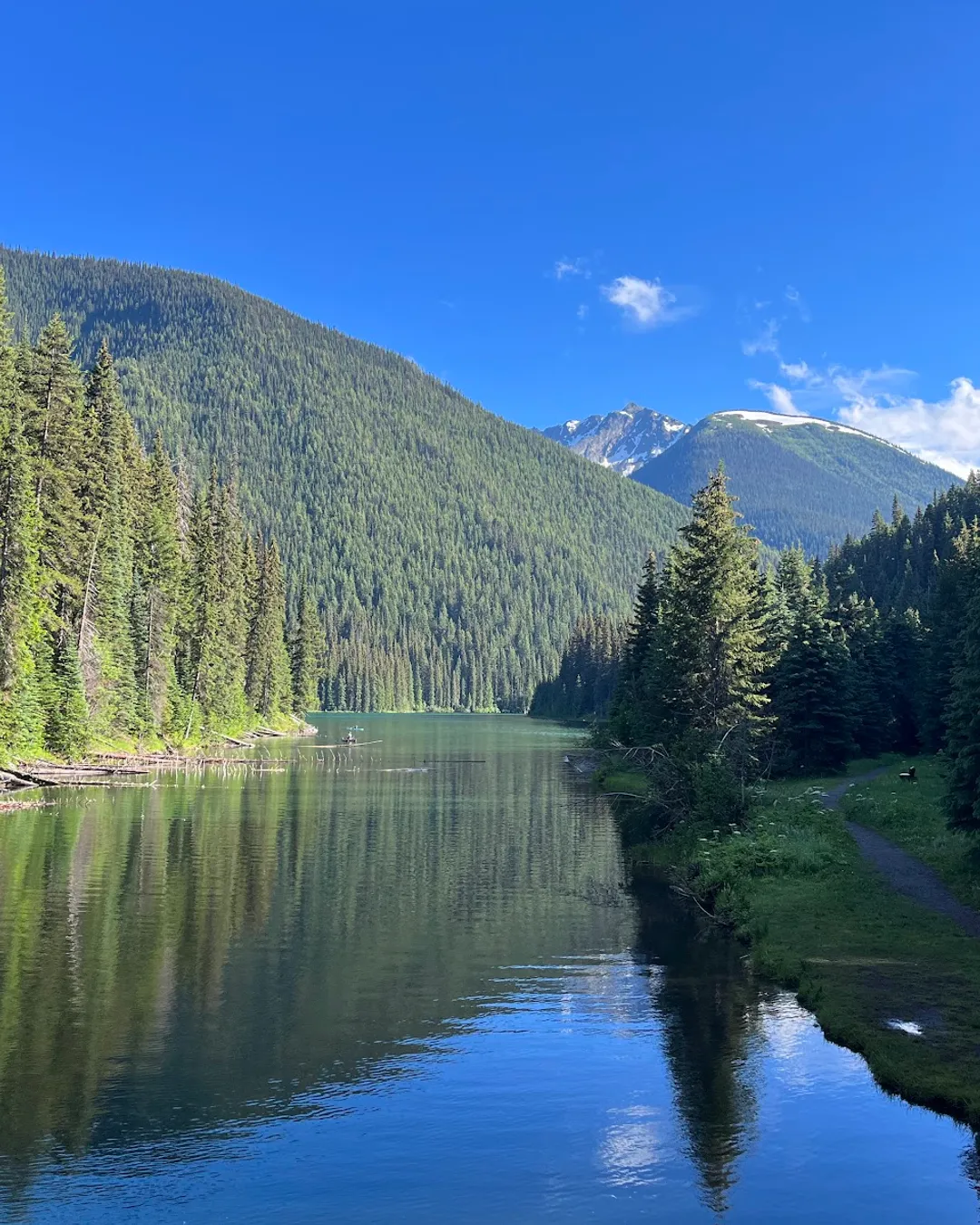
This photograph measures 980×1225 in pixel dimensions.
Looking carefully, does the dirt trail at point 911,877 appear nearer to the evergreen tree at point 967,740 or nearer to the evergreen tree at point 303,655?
the evergreen tree at point 967,740

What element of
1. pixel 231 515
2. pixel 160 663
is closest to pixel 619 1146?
pixel 160 663

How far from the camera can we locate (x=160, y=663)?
80000 mm

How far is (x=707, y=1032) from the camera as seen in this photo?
21859 millimetres

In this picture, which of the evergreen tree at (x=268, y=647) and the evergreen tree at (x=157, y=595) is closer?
the evergreen tree at (x=157, y=595)

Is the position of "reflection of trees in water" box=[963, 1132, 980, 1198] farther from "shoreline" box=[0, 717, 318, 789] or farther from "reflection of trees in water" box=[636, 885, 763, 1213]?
"shoreline" box=[0, 717, 318, 789]

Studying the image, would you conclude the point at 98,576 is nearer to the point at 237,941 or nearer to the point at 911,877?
the point at 237,941

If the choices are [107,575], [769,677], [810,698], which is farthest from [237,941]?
[769,677]

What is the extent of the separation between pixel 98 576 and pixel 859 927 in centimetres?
5709

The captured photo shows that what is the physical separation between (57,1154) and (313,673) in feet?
494

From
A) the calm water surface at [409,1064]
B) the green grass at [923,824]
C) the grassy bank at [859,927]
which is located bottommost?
the calm water surface at [409,1064]

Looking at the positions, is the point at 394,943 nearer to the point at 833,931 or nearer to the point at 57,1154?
the point at 833,931

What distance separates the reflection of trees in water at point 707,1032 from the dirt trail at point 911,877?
5942 mm

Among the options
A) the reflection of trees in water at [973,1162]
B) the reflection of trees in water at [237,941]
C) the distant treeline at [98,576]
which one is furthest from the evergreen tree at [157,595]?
the reflection of trees in water at [973,1162]

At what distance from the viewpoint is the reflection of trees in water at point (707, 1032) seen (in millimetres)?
16469
